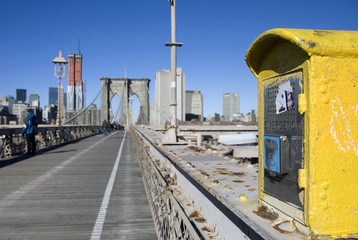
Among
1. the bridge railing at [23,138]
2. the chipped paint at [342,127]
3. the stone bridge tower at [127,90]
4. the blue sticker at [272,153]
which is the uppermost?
the stone bridge tower at [127,90]

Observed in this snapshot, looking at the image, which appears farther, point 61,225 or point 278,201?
point 61,225

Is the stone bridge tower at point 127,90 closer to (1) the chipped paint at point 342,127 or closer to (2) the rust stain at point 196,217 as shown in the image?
(2) the rust stain at point 196,217

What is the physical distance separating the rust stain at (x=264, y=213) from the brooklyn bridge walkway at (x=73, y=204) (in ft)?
9.53

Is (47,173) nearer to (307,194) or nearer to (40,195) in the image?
(40,195)

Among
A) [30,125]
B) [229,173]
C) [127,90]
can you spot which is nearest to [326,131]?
[229,173]

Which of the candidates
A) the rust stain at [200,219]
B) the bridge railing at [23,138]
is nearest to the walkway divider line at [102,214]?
the rust stain at [200,219]

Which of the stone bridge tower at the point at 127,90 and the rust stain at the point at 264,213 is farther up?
the stone bridge tower at the point at 127,90

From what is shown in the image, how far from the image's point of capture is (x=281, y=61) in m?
1.52

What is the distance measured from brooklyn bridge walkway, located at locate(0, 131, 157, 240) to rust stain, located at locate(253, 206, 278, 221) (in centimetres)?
291

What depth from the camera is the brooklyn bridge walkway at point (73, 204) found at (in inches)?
168

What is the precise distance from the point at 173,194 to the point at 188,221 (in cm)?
75

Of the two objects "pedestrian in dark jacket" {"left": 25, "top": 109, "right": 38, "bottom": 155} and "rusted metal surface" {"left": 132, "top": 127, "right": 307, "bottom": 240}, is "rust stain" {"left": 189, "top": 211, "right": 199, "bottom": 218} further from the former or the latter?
"pedestrian in dark jacket" {"left": 25, "top": 109, "right": 38, "bottom": 155}

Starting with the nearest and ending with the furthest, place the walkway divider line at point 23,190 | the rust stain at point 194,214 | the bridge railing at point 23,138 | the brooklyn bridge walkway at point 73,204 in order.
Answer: the rust stain at point 194,214 < the brooklyn bridge walkway at point 73,204 < the walkway divider line at point 23,190 < the bridge railing at point 23,138

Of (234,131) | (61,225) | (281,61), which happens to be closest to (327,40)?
(281,61)
